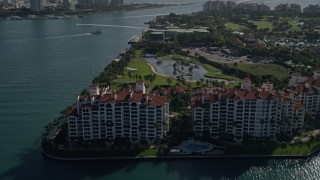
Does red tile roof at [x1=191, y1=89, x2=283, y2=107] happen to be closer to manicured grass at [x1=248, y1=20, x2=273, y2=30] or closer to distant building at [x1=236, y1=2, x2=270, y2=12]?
manicured grass at [x1=248, y1=20, x2=273, y2=30]

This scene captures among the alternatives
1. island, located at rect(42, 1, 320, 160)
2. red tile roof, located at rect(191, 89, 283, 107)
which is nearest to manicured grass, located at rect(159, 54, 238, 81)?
island, located at rect(42, 1, 320, 160)

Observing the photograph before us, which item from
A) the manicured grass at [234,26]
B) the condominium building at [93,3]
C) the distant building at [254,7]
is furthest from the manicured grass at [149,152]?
the condominium building at [93,3]

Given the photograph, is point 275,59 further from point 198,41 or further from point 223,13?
point 223,13

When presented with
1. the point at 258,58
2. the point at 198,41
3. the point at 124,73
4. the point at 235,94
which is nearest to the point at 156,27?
the point at 198,41

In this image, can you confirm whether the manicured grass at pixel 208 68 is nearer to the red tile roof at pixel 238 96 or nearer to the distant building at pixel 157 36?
the distant building at pixel 157 36

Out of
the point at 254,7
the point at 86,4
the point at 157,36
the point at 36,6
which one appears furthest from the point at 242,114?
the point at 86,4

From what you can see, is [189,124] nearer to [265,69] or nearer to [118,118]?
[118,118]
